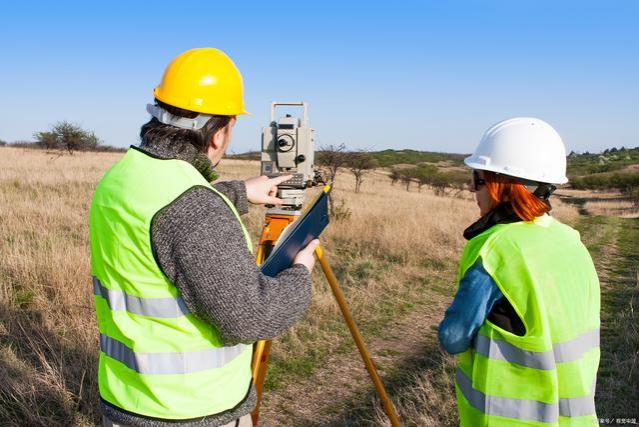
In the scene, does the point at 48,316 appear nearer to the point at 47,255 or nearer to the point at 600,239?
the point at 47,255

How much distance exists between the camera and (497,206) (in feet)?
5.64

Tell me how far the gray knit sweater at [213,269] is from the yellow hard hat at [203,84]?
171mm

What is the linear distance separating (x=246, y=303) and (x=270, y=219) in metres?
1.76

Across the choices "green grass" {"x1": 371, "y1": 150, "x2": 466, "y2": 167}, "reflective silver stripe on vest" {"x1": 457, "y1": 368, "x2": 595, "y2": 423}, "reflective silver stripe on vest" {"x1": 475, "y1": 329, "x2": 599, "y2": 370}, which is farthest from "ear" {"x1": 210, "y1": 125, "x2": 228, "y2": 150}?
"green grass" {"x1": 371, "y1": 150, "x2": 466, "y2": 167}

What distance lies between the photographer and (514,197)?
5.59ft

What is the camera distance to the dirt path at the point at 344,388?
3.26 meters

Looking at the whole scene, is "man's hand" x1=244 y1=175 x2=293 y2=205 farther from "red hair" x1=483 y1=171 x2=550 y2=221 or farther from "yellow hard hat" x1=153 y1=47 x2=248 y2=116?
"red hair" x1=483 y1=171 x2=550 y2=221

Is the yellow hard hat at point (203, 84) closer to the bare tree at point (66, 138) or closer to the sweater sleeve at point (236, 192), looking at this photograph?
the sweater sleeve at point (236, 192)

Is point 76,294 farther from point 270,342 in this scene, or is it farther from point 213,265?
point 213,265

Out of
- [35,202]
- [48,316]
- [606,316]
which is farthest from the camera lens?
[35,202]

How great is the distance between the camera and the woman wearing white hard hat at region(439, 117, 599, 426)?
4.90ft

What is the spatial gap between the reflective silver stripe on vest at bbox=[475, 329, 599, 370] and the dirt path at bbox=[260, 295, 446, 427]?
1741mm

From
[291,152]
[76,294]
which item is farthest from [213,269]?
[76,294]

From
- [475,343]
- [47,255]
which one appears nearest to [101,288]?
[475,343]
